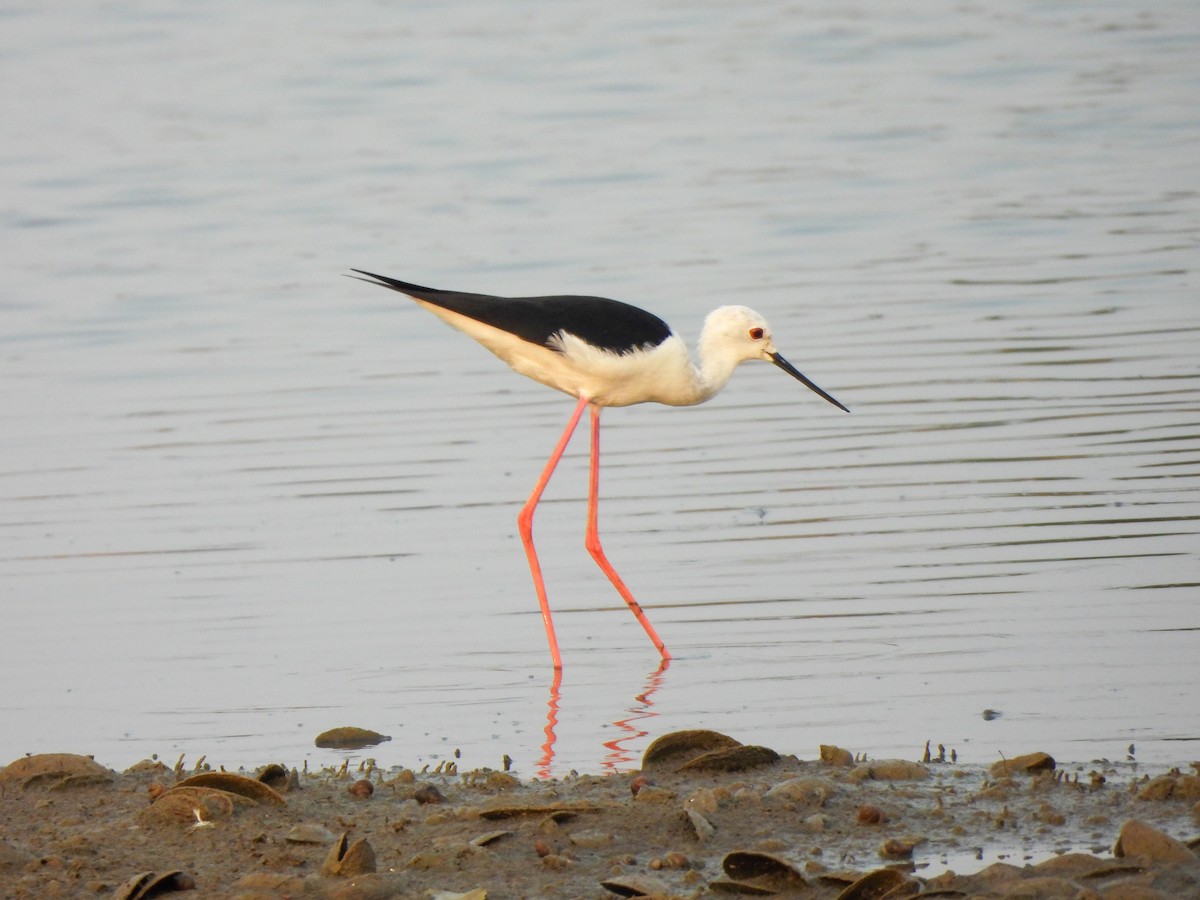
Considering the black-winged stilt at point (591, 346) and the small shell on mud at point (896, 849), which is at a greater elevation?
the black-winged stilt at point (591, 346)

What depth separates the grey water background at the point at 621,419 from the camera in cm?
678

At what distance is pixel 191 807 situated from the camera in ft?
17.4

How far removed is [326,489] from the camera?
9.58m

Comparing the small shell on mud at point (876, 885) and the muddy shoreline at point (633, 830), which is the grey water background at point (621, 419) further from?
the small shell on mud at point (876, 885)

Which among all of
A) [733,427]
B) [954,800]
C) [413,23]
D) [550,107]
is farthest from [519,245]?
[413,23]

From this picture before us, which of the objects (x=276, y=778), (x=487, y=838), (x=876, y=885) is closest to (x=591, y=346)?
(x=276, y=778)

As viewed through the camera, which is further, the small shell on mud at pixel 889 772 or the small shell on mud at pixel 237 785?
the small shell on mud at pixel 889 772

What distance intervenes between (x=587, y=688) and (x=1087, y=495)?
9.25 ft

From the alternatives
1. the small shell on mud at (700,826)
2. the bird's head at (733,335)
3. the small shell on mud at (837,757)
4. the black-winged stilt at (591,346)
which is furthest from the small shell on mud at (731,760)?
the bird's head at (733,335)

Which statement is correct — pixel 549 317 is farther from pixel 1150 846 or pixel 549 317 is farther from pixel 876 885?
pixel 1150 846

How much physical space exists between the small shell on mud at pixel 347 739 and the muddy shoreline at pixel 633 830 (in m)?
0.49

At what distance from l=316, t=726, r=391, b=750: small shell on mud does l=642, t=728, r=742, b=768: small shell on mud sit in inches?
41.9

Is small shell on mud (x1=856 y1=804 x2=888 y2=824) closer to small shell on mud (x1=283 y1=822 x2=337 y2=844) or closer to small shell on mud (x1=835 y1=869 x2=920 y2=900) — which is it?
small shell on mud (x1=835 y1=869 x2=920 y2=900)

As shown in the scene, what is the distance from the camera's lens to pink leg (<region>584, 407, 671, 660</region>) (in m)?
7.28
